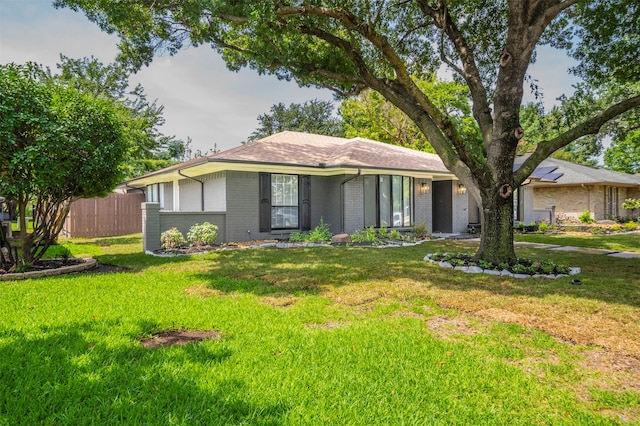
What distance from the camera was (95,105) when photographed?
7.52m

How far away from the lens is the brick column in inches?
412

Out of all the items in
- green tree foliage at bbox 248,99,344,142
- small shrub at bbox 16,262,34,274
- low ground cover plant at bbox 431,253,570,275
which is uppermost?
green tree foliage at bbox 248,99,344,142

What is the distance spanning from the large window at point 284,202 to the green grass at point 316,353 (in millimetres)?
6371

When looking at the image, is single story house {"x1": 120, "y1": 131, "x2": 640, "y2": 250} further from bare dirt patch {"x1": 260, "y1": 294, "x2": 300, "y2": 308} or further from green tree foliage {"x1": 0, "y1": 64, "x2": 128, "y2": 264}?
bare dirt patch {"x1": 260, "y1": 294, "x2": 300, "y2": 308}

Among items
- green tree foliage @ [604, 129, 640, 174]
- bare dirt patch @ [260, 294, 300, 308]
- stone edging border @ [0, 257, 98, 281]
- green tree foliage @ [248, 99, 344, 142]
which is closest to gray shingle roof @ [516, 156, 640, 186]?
green tree foliage @ [604, 129, 640, 174]

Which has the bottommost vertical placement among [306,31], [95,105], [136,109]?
[95,105]

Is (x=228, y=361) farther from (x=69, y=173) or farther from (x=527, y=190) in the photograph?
(x=527, y=190)

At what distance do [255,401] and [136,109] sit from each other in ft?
68.9

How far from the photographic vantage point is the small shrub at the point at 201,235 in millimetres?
11047

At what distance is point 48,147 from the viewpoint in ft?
22.1

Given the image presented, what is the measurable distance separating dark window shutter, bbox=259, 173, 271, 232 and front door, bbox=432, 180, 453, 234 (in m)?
8.16

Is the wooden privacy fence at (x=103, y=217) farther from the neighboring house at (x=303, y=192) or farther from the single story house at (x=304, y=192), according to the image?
the neighboring house at (x=303, y=192)

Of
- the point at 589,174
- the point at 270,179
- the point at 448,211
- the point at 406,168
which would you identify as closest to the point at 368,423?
the point at 270,179

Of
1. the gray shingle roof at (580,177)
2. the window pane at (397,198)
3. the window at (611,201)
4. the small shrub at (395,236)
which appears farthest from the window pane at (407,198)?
the window at (611,201)
